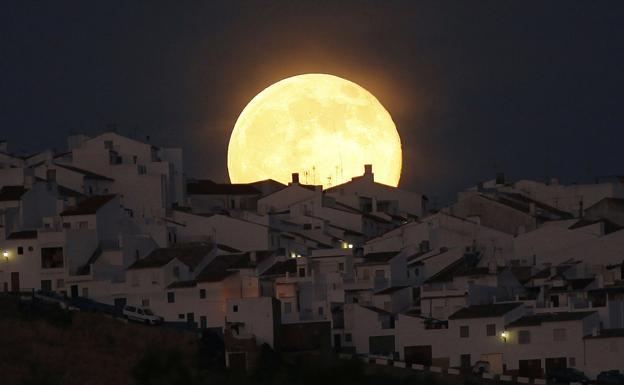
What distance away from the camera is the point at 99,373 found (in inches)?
3071

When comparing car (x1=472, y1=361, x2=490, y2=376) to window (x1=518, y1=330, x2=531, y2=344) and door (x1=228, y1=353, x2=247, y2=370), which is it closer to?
window (x1=518, y1=330, x2=531, y2=344)

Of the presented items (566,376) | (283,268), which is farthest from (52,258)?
(566,376)

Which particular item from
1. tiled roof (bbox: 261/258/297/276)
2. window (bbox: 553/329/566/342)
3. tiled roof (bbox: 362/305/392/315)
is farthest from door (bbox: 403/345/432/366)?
Answer: tiled roof (bbox: 261/258/297/276)

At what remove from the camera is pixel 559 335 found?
79062mm

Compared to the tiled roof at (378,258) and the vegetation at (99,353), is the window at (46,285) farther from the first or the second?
the tiled roof at (378,258)

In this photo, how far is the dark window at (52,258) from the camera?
88500 mm

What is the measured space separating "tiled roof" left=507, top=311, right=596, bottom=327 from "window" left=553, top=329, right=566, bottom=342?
1.07 feet

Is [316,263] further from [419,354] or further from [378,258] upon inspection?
[419,354]

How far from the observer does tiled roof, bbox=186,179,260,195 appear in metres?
111

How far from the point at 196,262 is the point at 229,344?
27.6 ft

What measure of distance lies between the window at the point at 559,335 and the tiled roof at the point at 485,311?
203 centimetres

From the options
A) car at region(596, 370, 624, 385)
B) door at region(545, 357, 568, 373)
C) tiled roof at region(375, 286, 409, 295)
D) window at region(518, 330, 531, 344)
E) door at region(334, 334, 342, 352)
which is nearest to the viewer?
car at region(596, 370, 624, 385)

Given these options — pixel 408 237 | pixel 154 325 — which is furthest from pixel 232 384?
pixel 408 237

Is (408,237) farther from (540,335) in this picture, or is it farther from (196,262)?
(540,335)
